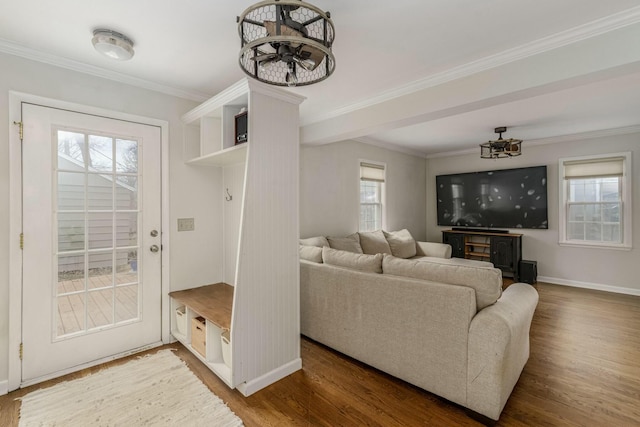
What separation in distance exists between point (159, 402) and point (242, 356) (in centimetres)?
61

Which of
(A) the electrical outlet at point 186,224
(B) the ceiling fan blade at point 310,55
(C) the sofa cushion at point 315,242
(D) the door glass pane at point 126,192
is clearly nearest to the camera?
(B) the ceiling fan blade at point 310,55

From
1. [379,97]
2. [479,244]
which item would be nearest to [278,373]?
[379,97]

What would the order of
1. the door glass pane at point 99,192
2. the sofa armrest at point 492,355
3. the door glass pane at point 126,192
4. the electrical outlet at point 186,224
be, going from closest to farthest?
the sofa armrest at point 492,355, the door glass pane at point 99,192, the door glass pane at point 126,192, the electrical outlet at point 186,224

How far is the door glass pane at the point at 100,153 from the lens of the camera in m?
2.47

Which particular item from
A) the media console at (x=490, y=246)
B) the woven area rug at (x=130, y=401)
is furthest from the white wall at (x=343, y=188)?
the woven area rug at (x=130, y=401)

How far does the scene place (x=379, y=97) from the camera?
303cm

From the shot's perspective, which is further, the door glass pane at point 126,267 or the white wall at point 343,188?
the white wall at point 343,188

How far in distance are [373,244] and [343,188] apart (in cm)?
96

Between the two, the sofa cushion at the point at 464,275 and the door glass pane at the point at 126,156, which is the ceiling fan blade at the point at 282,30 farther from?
the door glass pane at the point at 126,156

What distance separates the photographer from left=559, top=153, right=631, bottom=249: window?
4.44m

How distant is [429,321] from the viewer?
80.6 inches

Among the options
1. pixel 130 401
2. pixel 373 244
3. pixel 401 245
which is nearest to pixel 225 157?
pixel 130 401

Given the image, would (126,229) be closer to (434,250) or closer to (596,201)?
(434,250)

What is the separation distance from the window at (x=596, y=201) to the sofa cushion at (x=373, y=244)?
2962 millimetres
